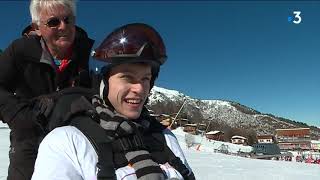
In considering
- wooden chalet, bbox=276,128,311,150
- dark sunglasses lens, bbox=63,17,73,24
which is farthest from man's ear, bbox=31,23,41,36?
wooden chalet, bbox=276,128,311,150

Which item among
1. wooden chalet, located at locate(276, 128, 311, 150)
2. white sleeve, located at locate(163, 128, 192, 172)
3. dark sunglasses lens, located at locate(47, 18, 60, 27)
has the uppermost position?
dark sunglasses lens, located at locate(47, 18, 60, 27)

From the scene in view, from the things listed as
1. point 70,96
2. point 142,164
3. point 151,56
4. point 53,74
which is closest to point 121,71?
point 151,56

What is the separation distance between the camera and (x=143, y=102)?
198 centimetres

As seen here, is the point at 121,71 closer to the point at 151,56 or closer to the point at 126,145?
the point at 151,56

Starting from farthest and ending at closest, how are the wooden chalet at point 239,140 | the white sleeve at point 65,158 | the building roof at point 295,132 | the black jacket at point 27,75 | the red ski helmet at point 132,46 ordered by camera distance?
the building roof at point 295,132 → the wooden chalet at point 239,140 → the black jacket at point 27,75 → the red ski helmet at point 132,46 → the white sleeve at point 65,158

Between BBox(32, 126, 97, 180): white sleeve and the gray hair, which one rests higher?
the gray hair

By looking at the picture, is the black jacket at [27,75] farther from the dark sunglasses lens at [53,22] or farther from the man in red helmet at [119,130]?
the man in red helmet at [119,130]

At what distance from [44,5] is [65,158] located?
3.79 ft

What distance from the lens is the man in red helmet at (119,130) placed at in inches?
65.4

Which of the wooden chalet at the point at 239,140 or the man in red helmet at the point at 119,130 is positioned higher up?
the man in red helmet at the point at 119,130

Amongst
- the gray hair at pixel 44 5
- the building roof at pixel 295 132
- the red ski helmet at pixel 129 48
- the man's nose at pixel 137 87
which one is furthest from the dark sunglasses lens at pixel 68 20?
the building roof at pixel 295 132

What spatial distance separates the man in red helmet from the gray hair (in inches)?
26.6

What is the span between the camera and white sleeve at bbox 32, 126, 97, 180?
1.61m

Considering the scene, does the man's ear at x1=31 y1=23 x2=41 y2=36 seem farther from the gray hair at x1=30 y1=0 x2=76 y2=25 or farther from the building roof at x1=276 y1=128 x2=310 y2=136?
the building roof at x1=276 y1=128 x2=310 y2=136
